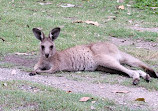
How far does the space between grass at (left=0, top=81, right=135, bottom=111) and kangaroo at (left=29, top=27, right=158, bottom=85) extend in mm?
1236

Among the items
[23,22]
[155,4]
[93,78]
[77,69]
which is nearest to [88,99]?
[93,78]

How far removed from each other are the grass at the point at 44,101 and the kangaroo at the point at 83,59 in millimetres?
1236

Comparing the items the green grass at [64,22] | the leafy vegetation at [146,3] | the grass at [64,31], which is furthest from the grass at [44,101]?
the leafy vegetation at [146,3]

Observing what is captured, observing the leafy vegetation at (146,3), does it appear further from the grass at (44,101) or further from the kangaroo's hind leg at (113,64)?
the grass at (44,101)

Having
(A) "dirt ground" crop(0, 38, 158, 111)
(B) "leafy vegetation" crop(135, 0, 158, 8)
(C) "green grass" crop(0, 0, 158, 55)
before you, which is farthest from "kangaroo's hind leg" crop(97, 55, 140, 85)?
(B) "leafy vegetation" crop(135, 0, 158, 8)

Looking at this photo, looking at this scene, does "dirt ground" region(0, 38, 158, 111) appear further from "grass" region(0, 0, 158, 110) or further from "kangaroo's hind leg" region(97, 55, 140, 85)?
"kangaroo's hind leg" region(97, 55, 140, 85)

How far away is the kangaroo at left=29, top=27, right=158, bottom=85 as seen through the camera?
23.3 feet

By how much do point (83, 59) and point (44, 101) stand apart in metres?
2.43

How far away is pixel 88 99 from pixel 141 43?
4.71 m

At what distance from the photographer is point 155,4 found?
44.4ft

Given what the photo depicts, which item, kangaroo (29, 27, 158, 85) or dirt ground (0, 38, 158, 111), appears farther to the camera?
kangaroo (29, 27, 158, 85)

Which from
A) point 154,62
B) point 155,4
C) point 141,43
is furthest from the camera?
point 155,4

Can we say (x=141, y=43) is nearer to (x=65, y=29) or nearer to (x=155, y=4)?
(x=65, y=29)

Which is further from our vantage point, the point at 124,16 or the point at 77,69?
the point at 124,16
